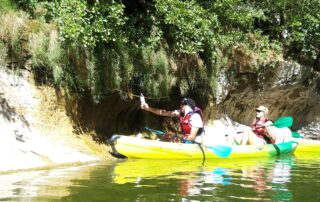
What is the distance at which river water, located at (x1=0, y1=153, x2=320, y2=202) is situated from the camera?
3746 mm

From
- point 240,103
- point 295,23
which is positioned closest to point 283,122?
point 240,103

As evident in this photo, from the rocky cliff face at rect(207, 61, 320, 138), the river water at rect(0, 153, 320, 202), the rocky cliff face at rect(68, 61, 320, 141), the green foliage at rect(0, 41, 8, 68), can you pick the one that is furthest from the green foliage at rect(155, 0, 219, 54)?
the river water at rect(0, 153, 320, 202)

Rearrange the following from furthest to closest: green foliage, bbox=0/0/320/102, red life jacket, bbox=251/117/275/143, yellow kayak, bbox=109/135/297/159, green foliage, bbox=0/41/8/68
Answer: red life jacket, bbox=251/117/275/143 → yellow kayak, bbox=109/135/297/159 → green foliage, bbox=0/0/320/102 → green foliage, bbox=0/41/8/68

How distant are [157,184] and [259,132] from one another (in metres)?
5.45

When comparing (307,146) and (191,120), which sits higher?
(191,120)

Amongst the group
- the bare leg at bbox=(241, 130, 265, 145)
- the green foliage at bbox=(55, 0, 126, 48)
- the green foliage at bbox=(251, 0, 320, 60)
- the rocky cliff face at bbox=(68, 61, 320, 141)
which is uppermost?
the green foliage at bbox=(251, 0, 320, 60)

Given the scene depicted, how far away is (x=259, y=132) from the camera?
9328 millimetres

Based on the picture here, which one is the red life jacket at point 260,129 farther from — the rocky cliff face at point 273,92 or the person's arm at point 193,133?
the person's arm at point 193,133

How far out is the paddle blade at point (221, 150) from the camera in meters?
7.77

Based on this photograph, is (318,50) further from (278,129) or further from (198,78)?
(198,78)

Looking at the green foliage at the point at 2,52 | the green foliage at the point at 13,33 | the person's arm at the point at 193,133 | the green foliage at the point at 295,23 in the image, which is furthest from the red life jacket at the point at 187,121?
the green foliage at the point at 295,23

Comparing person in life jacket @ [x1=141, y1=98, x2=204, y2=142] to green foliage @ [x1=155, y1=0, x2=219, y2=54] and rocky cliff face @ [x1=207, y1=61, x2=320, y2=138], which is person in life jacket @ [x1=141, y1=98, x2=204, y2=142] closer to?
green foliage @ [x1=155, y1=0, x2=219, y2=54]

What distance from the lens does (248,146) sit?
8367 mm

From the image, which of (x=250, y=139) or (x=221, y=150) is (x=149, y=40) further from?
(x=250, y=139)
